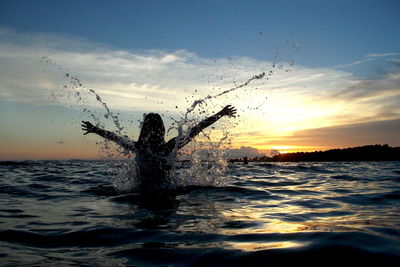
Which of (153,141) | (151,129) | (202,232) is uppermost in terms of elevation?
(151,129)

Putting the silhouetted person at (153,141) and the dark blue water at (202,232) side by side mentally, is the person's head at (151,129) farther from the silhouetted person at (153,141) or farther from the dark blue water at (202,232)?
the dark blue water at (202,232)

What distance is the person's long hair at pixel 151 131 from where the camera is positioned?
862 centimetres

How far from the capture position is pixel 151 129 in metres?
8.64

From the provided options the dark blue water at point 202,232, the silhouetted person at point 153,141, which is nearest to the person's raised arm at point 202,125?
the silhouetted person at point 153,141

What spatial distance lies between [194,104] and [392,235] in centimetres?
608

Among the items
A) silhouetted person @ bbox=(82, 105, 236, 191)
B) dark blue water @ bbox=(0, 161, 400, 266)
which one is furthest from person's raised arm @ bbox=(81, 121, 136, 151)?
dark blue water @ bbox=(0, 161, 400, 266)

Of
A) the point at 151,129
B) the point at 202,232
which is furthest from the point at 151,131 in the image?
the point at 202,232

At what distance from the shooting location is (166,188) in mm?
9266

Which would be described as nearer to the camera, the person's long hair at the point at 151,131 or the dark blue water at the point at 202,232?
the dark blue water at the point at 202,232

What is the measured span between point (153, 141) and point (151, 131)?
0.30 metres

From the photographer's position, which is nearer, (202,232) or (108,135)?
(202,232)

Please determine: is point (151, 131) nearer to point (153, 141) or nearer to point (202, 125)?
point (153, 141)

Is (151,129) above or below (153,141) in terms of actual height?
above

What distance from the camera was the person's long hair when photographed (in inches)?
339
